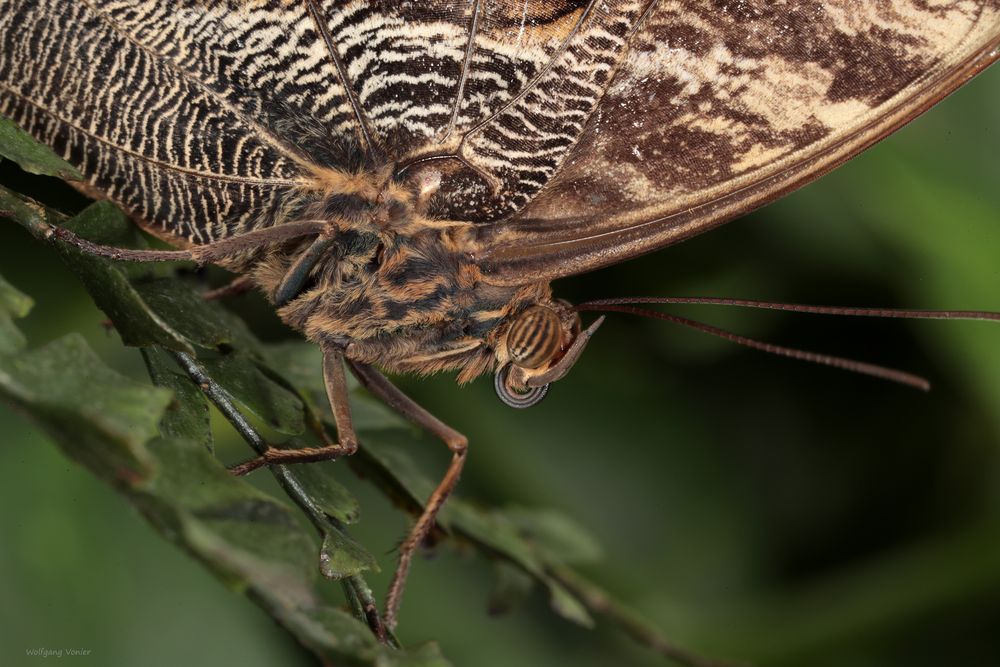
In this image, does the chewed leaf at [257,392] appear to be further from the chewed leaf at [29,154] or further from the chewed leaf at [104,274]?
the chewed leaf at [29,154]

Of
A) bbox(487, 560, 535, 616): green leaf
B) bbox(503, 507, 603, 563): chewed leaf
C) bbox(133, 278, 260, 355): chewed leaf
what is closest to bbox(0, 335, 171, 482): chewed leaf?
bbox(133, 278, 260, 355): chewed leaf

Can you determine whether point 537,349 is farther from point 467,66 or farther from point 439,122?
point 467,66

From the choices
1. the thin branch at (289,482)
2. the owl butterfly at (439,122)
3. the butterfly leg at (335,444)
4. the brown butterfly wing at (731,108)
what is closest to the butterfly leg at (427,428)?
the owl butterfly at (439,122)

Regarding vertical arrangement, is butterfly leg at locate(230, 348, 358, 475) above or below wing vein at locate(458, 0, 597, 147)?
below

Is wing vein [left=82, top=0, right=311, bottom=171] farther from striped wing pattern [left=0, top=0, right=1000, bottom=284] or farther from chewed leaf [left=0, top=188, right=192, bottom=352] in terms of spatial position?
chewed leaf [left=0, top=188, right=192, bottom=352]

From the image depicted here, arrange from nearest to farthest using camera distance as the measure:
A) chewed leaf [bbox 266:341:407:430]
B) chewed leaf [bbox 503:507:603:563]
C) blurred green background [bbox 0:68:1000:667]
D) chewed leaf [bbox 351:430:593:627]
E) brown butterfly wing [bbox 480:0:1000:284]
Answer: brown butterfly wing [bbox 480:0:1000:284] → chewed leaf [bbox 351:430:593:627] → chewed leaf [bbox 266:341:407:430] → blurred green background [bbox 0:68:1000:667] → chewed leaf [bbox 503:507:603:563]

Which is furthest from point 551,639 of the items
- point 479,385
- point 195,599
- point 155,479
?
point 155,479
